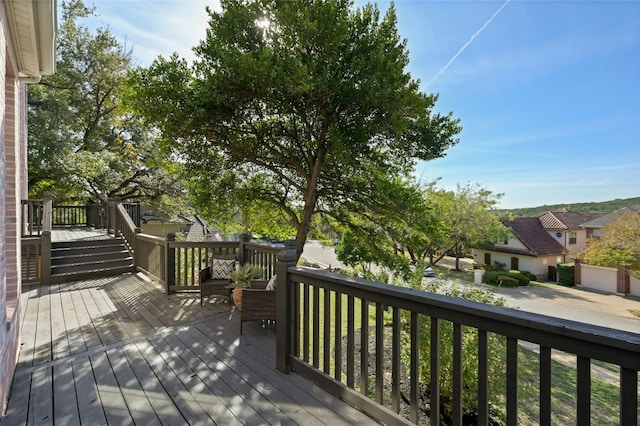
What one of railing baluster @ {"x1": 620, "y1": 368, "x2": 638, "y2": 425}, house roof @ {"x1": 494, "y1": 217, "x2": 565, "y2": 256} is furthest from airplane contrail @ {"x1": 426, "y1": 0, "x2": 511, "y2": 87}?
house roof @ {"x1": 494, "y1": 217, "x2": 565, "y2": 256}

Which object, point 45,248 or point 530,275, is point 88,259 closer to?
point 45,248

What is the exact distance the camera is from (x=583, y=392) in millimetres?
1272

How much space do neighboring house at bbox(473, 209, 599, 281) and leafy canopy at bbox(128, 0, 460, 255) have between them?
23174mm

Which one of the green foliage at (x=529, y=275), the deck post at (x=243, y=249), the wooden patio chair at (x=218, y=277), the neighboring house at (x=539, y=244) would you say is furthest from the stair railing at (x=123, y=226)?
the neighboring house at (x=539, y=244)

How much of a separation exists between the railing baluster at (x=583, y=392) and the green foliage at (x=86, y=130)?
12.0 m

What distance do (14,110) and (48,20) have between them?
940mm

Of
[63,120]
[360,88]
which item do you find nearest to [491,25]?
[360,88]

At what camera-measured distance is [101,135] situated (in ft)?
47.9

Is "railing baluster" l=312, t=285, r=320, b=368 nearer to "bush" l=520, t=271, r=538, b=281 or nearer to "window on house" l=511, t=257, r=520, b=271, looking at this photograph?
"bush" l=520, t=271, r=538, b=281

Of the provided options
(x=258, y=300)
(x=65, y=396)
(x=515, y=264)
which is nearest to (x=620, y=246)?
(x=515, y=264)

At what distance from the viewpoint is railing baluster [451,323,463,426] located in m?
1.68

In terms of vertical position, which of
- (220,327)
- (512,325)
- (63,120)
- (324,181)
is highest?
(63,120)

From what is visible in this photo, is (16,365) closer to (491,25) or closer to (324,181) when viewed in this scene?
(324,181)

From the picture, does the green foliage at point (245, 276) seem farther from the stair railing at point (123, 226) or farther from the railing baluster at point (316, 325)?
the stair railing at point (123, 226)
